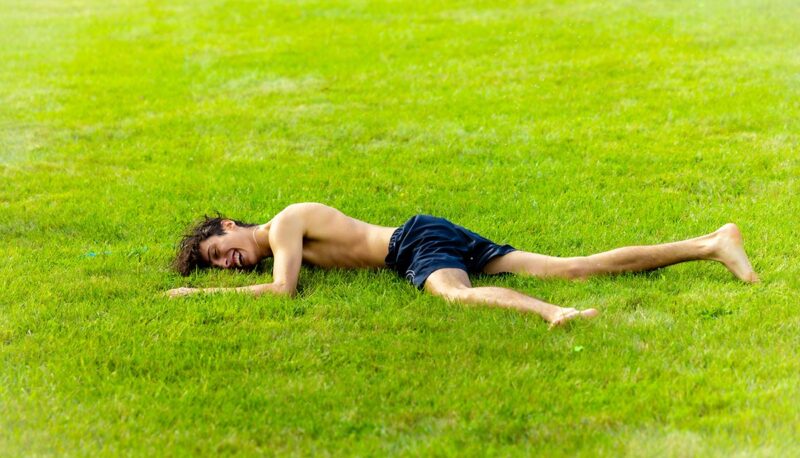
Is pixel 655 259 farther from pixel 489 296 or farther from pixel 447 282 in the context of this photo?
pixel 447 282

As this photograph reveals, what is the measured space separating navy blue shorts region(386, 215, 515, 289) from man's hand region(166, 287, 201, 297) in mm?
1344

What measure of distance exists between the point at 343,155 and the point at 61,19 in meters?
12.0

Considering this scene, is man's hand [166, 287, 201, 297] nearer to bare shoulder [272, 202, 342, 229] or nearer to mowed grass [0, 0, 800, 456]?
mowed grass [0, 0, 800, 456]

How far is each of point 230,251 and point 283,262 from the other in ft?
2.17

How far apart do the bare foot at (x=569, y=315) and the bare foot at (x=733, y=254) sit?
1.24m

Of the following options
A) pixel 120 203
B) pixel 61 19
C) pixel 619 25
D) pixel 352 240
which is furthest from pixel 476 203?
pixel 61 19

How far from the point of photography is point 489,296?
5953 mm

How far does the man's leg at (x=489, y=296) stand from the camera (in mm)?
5672

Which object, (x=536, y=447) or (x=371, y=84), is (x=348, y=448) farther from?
(x=371, y=84)

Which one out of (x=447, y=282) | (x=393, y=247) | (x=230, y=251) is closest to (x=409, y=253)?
(x=393, y=247)

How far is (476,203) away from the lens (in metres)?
8.65

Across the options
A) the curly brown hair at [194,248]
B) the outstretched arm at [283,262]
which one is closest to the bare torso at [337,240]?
the outstretched arm at [283,262]

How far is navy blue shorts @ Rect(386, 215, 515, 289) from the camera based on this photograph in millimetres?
6500

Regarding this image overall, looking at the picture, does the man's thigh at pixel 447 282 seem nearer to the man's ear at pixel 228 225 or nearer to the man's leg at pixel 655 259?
the man's leg at pixel 655 259
